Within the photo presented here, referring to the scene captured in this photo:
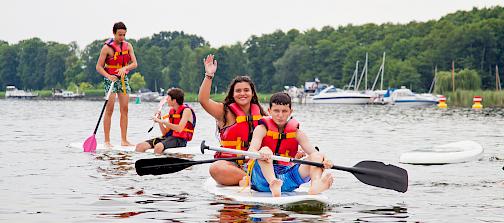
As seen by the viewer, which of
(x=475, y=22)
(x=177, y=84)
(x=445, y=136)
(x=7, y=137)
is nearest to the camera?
(x=7, y=137)

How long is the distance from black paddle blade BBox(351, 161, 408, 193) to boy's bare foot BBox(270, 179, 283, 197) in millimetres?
968

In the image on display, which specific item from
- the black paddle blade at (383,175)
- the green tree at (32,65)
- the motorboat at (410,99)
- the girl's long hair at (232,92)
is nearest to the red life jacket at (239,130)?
the girl's long hair at (232,92)

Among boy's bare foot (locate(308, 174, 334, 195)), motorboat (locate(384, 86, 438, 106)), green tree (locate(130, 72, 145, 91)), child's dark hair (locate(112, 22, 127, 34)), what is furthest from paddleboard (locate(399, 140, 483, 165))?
green tree (locate(130, 72, 145, 91))

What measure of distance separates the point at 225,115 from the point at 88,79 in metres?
145

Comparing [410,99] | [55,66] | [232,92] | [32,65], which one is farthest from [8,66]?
[232,92]

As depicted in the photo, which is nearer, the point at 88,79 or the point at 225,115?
the point at 225,115

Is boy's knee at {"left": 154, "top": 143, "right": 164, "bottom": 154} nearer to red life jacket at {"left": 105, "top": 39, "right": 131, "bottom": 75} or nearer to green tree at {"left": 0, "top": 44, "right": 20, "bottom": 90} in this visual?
red life jacket at {"left": 105, "top": 39, "right": 131, "bottom": 75}

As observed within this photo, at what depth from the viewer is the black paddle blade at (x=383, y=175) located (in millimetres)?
9031

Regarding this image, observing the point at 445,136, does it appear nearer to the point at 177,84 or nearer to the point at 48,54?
the point at 177,84

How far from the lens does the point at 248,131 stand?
9.62 m

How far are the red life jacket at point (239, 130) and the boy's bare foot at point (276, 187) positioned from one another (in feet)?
3.54

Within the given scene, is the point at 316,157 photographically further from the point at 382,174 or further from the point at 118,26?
the point at 118,26

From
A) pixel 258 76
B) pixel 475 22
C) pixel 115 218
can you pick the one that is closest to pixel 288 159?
pixel 115 218

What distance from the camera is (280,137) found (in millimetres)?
8891
